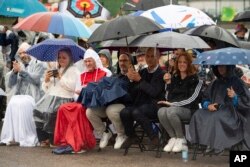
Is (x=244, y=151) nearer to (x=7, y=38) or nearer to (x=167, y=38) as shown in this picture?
(x=167, y=38)

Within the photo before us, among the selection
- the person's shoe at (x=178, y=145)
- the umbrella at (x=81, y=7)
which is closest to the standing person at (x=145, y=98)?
the person's shoe at (x=178, y=145)

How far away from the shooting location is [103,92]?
9.30 meters

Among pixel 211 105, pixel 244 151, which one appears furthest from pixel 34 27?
pixel 244 151

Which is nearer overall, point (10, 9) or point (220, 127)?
point (220, 127)

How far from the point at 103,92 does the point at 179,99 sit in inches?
42.8

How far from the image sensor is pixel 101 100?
9.27 m

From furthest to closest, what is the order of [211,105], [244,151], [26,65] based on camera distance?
[26,65] < [211,105] < [244,151]

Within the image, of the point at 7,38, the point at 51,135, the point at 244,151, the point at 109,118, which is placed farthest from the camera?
the point at 7,38

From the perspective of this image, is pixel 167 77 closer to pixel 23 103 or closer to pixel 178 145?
pixel 178 145

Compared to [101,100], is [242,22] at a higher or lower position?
higher

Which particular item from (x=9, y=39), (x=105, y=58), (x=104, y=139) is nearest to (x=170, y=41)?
(x=104, y=139)

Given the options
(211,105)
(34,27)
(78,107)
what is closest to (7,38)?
(34,27)

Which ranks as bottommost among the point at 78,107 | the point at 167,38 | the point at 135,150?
the point at 135,150

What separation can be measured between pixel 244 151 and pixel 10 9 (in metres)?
5.06
